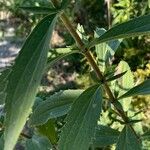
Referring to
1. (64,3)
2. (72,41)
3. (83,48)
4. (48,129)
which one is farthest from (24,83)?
Answer: (72,41)

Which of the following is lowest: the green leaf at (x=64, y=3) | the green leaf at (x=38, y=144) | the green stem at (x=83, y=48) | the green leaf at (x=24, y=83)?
the green leaf at (x=24, y=83)

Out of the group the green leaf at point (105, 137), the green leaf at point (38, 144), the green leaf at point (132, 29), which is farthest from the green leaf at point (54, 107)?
the green leaf at point (132, 29)

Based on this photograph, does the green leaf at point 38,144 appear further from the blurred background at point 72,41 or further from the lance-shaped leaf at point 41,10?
the blurred background at point 72,41

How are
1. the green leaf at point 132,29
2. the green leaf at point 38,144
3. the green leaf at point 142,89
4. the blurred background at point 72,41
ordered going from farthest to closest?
1. the blurred background at point 72,41
2. the green leaf at point 38,144
3. the green leaf at point 142,89
4. the green leaf at point 132,29

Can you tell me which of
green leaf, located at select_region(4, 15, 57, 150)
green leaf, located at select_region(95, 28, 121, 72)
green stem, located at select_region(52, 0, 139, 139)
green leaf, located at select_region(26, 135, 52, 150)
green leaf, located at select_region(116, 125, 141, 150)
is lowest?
green leaf, located at select_region(4, 15, 57, 150)

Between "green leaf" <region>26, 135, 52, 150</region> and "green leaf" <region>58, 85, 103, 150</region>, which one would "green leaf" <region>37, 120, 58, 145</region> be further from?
"green leaf" <region>58, 85, 103, 150</region>

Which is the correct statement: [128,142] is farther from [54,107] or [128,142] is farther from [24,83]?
[24,83]

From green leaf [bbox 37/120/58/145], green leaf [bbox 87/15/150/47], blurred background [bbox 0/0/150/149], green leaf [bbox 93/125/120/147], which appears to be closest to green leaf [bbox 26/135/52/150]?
green leaf [bbox 37/120/58/145]
